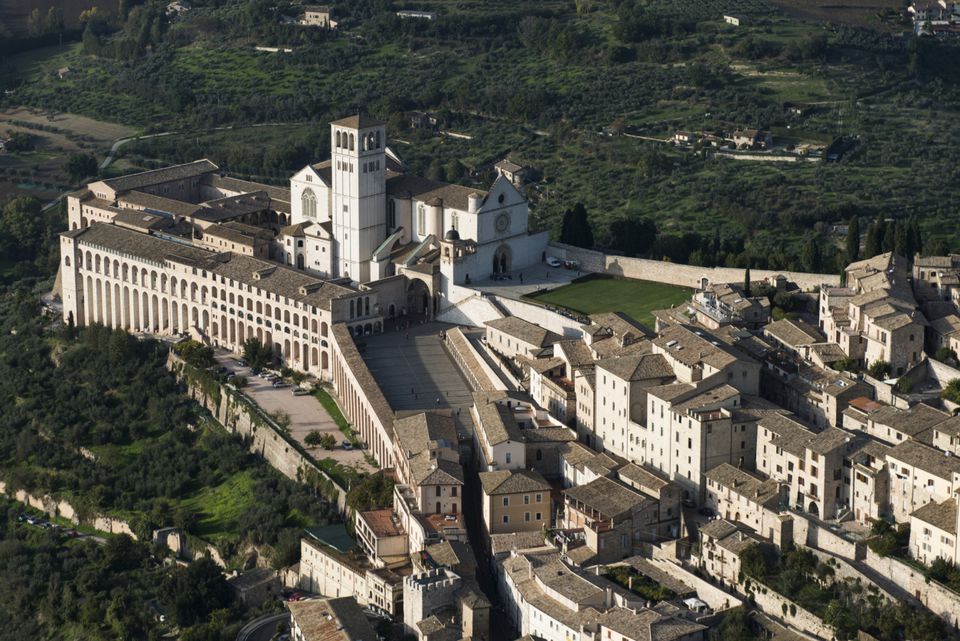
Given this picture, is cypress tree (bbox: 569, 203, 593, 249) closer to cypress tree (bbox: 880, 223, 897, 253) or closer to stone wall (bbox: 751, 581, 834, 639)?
cypress tree (bbox: 880, 223, 897, 253)

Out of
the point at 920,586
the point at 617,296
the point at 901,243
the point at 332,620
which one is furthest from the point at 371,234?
the point at 920,586

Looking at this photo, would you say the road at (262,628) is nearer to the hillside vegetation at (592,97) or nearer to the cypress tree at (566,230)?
the cypress tree at (566,230)

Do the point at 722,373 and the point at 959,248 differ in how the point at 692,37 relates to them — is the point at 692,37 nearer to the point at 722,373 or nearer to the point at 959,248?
the point at 959,248

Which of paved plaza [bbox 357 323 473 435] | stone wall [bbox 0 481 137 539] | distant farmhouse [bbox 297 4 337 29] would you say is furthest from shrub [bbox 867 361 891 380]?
distant farmhouse [bbox 297 4 337 29]

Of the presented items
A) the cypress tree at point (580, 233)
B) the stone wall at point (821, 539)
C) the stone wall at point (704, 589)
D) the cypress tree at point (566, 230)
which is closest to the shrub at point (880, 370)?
the stone wall at point (821, 539)

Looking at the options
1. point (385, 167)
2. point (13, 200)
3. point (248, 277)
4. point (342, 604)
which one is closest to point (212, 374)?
point (248, 277)
